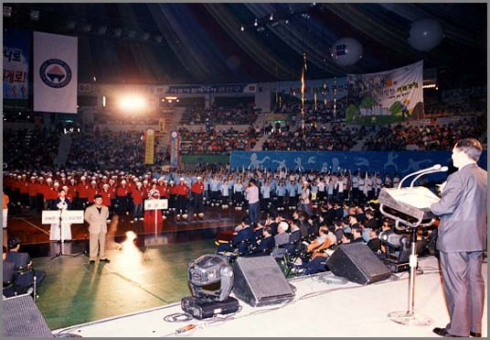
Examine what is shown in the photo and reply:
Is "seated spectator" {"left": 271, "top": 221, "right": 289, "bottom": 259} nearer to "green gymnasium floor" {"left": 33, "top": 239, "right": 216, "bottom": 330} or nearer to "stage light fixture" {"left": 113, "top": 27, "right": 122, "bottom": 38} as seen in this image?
"green gymnasium floor" {"left": 33, "top": 239, "right": 216, "bottom": 330}

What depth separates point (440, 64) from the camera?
25.6 meters

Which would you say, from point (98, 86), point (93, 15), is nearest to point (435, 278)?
point (93, 15)

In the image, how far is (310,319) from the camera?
513cm

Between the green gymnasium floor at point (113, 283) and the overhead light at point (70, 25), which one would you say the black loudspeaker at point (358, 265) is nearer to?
the green gymnasium floor at point (113, 283)

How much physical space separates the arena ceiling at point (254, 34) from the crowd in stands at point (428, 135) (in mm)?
3528

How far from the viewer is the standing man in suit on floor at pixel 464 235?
4203 millimetres

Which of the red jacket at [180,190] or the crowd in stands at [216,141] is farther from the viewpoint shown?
the crowd in stands at [216,141]

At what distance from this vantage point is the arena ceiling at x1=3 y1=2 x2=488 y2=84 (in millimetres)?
18781

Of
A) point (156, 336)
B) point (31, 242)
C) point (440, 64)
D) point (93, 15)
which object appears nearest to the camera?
point (156, 336)

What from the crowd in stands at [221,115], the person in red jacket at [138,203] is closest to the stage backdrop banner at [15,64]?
the person in red jacket at [138,203]

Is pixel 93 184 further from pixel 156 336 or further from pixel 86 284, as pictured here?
pixel 156 336

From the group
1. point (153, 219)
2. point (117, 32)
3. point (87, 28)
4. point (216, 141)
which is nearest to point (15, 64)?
point (87, 28)

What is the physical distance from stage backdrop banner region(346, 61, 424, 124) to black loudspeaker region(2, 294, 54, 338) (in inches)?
619

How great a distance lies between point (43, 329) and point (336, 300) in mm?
3416
